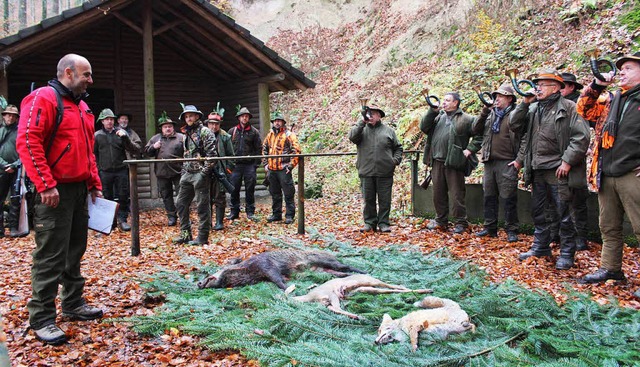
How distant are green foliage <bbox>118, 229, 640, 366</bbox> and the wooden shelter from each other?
8.33m

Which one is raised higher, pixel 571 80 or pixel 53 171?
pixel 571 80

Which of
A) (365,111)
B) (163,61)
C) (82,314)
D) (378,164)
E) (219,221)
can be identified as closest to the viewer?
(82,314)

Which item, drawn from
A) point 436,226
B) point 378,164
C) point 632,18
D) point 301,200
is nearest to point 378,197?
point 378,164

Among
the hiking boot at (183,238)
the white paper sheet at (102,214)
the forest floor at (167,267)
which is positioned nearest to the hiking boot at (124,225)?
the forest floor at (167,267)

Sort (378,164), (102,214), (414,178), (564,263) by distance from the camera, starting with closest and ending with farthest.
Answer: (102,214), (564,263), (378,164), (414,178)

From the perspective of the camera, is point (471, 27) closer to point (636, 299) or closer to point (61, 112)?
point (636, 299)

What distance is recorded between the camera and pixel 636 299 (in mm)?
4914

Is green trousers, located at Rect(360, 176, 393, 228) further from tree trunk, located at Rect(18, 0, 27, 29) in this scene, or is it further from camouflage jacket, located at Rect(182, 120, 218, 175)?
tree trunk, located at Rect(18, 0, 27, 29)

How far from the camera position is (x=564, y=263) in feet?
19.8

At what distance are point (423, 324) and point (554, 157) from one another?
11.6ft

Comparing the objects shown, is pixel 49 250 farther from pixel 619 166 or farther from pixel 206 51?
pixel 206 51

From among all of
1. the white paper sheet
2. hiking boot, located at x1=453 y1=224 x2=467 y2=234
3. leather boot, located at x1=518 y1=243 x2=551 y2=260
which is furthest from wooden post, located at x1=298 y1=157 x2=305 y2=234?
the white paper sheet

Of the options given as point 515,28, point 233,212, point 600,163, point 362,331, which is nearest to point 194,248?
point 233,212

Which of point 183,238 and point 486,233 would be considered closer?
point 486,233
